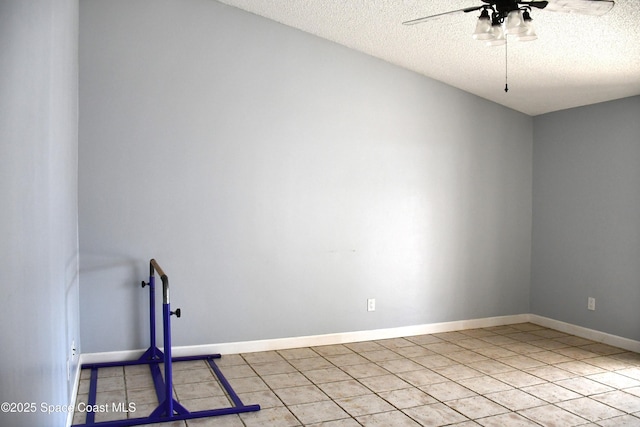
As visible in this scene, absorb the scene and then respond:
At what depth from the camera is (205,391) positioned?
11.5 ft

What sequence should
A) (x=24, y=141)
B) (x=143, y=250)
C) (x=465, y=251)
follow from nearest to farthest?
(x=24, y=141)
(x=143, y=250)
(x=465, y=251)

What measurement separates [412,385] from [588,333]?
234 centimetres

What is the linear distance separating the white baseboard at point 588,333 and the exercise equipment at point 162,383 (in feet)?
11.3

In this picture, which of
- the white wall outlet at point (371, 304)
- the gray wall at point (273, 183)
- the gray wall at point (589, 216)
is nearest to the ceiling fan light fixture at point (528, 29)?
the gray wall at point (273, 183)

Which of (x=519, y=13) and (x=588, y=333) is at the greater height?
(x=519, y=13)

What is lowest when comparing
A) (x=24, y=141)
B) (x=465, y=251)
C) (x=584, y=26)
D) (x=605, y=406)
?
(x=605, y=406)

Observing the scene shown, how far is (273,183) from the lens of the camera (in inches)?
178

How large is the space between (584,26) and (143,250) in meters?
3.51

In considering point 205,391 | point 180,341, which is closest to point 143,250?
point 180,341

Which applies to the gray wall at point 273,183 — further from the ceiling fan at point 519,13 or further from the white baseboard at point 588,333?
the ceiling fan at point 519,13

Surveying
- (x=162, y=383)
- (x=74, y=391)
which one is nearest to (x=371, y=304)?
(x=162, y=383)

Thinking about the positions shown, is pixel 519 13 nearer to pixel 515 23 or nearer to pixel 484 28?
pixel 515 23

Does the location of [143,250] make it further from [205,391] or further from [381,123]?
[381,123]

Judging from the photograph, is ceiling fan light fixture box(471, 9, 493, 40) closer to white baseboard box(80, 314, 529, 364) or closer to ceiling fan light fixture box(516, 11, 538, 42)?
ceiling fan light fixture box(516, 11, 538, 42)
